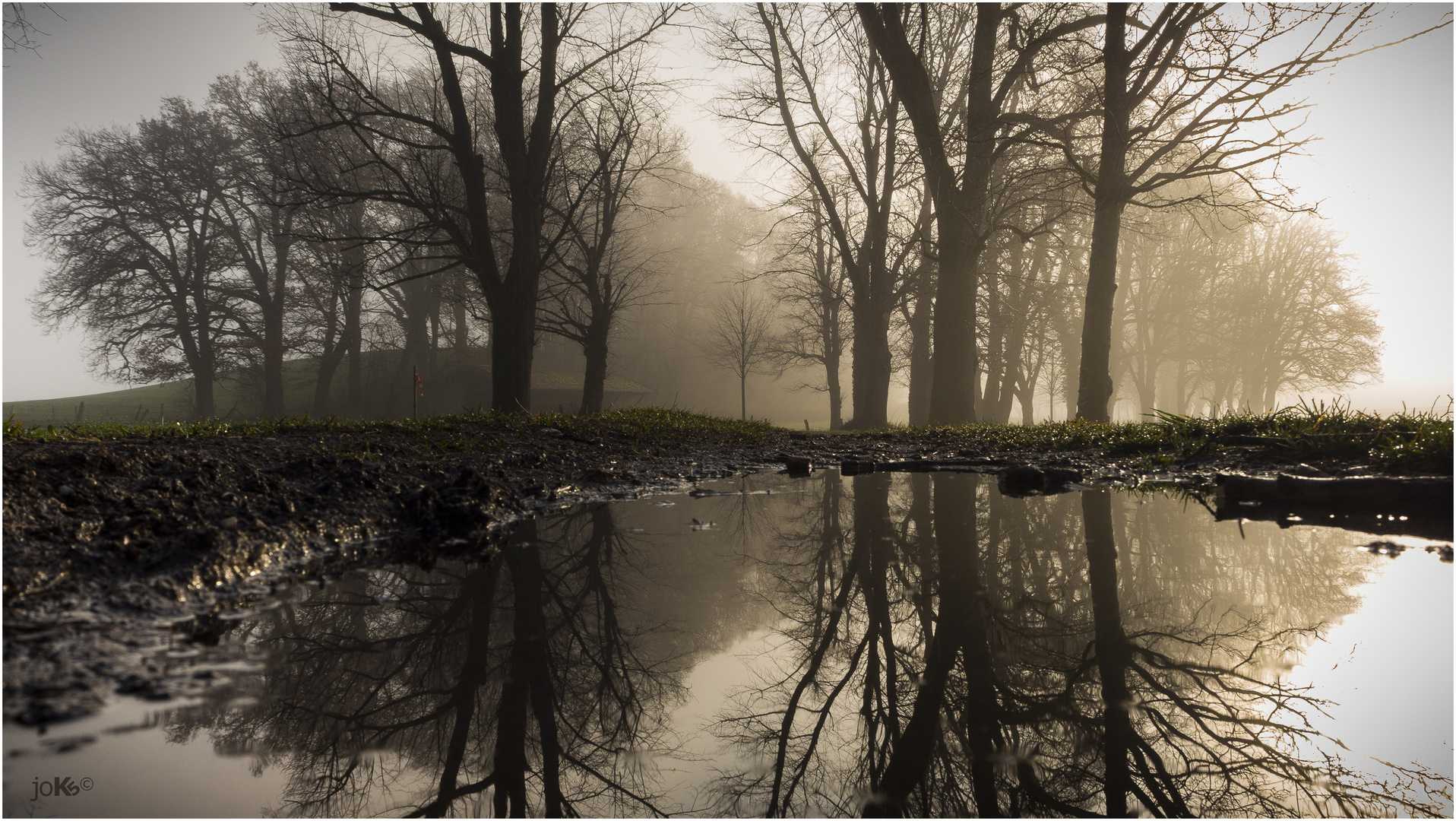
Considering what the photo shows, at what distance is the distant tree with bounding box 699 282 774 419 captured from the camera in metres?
33.8

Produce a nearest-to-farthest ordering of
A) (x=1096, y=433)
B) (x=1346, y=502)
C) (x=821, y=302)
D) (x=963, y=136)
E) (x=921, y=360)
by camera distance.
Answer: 1. (x=1346, y=502)
2. (x=1096, y=433)
3. (x=963, y=136)
4. (x=921, y=360)
5. (x=821, y=302)

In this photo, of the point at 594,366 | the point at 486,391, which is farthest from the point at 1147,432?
the point at 486,391

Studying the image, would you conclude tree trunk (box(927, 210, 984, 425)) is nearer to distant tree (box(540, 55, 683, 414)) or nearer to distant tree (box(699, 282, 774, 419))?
distant tree (box(540, 55, 683, 414))

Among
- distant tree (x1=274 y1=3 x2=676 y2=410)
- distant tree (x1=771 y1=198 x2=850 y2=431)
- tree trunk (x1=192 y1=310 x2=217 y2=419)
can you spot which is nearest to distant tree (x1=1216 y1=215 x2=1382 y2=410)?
distant tree (x1=771 y1=198 x2=850 y2=431)

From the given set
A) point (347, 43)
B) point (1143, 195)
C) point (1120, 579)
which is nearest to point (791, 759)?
point (1120, 579)

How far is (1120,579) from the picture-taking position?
275cm

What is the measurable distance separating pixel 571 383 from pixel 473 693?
33.7 meters

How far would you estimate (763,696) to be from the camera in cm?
180

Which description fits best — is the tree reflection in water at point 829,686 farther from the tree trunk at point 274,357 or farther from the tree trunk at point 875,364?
the tree trunk at point 274,357

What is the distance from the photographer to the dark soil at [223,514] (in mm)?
1969

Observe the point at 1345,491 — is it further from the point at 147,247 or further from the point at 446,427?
the point at 147,247

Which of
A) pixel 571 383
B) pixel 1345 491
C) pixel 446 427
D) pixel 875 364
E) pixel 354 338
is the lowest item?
pixel 1345 491

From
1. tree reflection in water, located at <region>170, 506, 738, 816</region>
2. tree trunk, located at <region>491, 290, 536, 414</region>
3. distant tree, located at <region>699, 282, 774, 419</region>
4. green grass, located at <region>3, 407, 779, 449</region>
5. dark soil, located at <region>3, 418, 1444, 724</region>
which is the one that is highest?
distant tree, located at <region>699, 282, 774, 419</region>

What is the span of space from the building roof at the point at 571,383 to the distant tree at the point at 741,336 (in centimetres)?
519
